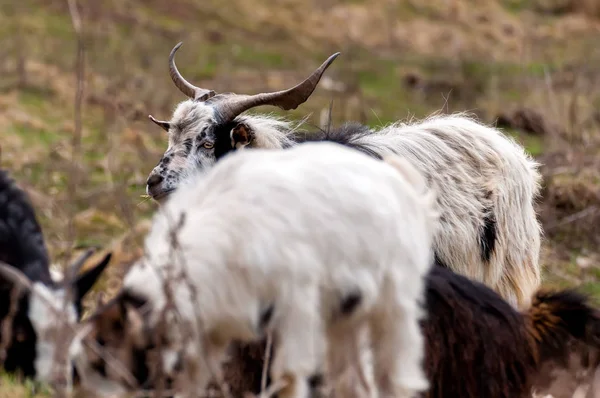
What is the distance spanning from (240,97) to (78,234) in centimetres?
407

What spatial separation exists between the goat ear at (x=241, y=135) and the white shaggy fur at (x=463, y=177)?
0.09ft

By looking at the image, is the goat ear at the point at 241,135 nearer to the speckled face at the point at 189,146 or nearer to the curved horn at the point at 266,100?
the speckled face at the point at 189,146

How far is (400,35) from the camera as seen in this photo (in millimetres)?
31953

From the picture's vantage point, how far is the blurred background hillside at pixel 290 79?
11.5 metres

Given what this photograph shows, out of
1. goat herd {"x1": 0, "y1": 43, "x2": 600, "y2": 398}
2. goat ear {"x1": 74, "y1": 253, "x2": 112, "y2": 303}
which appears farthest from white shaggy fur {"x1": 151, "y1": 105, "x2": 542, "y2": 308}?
goat herd {"x1": 0, "y1": 43, "x2": 600, "y2": 398}

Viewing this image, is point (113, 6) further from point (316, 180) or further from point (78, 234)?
point (316, 180)

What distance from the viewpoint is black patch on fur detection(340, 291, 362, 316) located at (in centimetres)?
446

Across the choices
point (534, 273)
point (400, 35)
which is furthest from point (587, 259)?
point (400, 35)

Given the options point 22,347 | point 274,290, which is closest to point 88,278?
point 22,347

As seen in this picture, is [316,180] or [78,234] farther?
[78,234]

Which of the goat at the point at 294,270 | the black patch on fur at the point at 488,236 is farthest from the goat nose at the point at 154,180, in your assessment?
the goat at the point at 294,270

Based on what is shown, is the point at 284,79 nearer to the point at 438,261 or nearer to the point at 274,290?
the point at 438,261

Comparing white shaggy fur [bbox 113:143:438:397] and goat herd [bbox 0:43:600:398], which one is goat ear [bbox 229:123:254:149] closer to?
goat herd [bbox 0:43:600:398]

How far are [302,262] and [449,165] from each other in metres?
3.39
